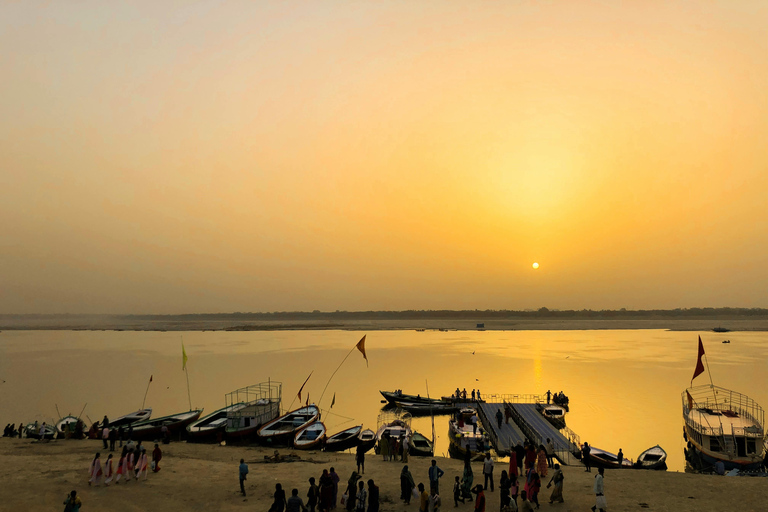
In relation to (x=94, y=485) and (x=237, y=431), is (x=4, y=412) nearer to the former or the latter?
(x=237, y=431)

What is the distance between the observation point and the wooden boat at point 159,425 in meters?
36.1

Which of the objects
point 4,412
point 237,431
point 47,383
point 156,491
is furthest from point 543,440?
point 47,383

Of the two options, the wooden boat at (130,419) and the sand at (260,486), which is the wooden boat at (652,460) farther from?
the wooden boat at (130,419)

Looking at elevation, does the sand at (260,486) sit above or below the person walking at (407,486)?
below

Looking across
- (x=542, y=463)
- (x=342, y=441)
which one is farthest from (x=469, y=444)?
(x=542, y=463)

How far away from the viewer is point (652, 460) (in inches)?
1128

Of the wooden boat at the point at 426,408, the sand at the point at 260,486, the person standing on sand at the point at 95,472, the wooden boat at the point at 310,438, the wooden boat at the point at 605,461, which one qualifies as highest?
the person standing on sand at the point at 95,472

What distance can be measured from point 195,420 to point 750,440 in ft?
126

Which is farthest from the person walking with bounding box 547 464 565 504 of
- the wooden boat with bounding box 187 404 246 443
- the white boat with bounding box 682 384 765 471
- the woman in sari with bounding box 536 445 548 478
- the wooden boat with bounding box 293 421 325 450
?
the wooden boat with bounding box 187 404 246 443

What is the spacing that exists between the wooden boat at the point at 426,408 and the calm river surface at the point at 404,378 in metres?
1.45

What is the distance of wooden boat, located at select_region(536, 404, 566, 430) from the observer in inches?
1632

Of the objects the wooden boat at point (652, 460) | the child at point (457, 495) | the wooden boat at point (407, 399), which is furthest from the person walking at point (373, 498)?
the wooden boat at point (407, 399)

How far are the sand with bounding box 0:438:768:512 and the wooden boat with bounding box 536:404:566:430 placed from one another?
52.7 ft

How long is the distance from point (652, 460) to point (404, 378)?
123ft
